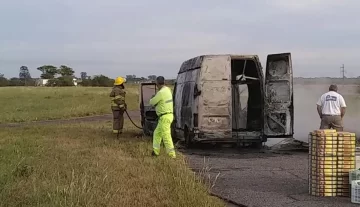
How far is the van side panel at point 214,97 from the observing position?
13789 millimetres

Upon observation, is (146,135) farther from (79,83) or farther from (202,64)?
(79,83)

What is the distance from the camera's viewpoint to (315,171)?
809 cm

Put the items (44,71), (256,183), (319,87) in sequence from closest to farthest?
(256,183)
(319,87)
(44,71)

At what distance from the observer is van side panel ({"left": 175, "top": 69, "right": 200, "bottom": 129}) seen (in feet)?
46.5

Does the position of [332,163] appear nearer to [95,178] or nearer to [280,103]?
[95,178]

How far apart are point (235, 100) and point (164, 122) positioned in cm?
387

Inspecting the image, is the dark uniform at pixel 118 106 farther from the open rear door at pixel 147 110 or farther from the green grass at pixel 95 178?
the green grass at pixel 95 178

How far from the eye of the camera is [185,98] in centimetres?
1484

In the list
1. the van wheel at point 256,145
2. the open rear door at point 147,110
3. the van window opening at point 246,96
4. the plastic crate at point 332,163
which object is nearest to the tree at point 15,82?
the open rear door at point 147,110

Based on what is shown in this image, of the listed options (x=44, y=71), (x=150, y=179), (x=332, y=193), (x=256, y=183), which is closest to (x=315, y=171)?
(x=332, y=193)

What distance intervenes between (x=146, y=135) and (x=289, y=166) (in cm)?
664

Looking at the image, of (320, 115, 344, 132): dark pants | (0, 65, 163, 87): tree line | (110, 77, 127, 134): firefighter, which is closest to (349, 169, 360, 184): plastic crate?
(320, 115, 344, 132): dark pants

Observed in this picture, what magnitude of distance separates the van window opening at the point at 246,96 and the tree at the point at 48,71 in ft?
354

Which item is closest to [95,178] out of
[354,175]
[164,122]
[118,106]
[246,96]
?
[164,122]
